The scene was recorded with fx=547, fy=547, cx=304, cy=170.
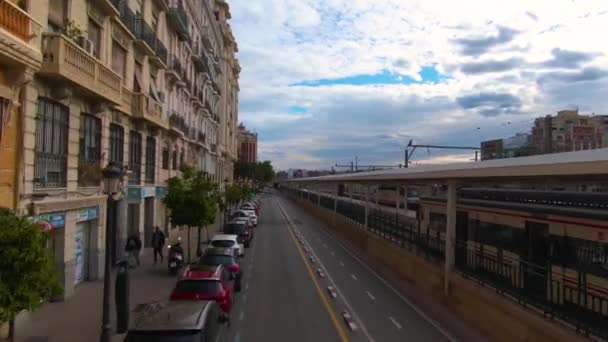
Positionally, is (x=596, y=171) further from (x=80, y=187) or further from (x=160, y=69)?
(x=160, y=69)

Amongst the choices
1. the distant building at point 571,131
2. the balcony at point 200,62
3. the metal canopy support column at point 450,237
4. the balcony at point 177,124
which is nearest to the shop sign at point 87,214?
the metal canopy support column at point 450,237

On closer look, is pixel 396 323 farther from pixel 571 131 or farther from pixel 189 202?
pixel 571 131

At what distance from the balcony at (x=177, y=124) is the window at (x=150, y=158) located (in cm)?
308

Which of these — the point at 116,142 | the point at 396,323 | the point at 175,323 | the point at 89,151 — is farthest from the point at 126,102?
the point at 175,323

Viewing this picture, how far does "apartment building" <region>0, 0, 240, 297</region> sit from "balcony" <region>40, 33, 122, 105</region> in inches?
1.2

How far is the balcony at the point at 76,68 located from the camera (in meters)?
15.0

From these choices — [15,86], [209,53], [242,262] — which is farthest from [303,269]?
[209,53]

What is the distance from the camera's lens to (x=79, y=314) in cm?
1484

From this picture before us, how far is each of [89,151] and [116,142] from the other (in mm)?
3544

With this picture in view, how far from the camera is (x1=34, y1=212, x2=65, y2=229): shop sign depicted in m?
14.9

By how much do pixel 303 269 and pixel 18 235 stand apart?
1759 cm

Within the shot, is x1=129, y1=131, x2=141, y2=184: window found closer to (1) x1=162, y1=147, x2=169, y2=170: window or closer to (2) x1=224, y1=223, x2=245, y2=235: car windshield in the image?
(1) x1=162, y1=147, x2=169, y2=170: window

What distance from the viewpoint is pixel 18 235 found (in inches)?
322

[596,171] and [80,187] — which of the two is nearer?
[596,171]
